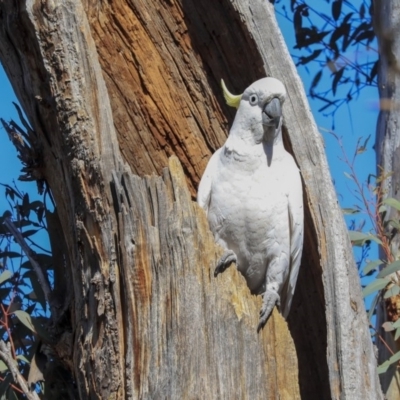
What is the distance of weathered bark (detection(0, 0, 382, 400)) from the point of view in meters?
2.31

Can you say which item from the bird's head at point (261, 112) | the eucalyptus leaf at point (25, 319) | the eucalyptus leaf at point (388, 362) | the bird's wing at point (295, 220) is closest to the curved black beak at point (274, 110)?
the bird's head at point (261, 112)

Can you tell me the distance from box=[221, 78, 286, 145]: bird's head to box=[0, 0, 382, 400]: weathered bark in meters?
0.06

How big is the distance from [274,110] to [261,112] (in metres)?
0.07

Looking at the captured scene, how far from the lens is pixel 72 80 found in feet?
8.29

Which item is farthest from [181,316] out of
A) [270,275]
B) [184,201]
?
[270,275]

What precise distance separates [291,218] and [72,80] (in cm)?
77

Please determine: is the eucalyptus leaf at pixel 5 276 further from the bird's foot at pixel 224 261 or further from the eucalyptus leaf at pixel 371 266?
the eucalyptus leaf at pixel 371 266

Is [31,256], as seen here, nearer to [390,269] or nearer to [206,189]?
[206,189]

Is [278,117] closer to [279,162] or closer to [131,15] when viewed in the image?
[279,162]

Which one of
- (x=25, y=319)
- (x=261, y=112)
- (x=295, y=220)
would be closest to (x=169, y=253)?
(x=295, y=220)

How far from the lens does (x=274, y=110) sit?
2.63 metres

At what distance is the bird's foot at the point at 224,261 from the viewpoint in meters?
2.38

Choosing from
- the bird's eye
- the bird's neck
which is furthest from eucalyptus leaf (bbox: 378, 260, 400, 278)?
the bird's eye

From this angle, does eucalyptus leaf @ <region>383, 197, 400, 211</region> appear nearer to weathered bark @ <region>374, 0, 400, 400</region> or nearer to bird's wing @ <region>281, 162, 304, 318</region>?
weathered bark @ <region>374, 0, 400, 400</region>
